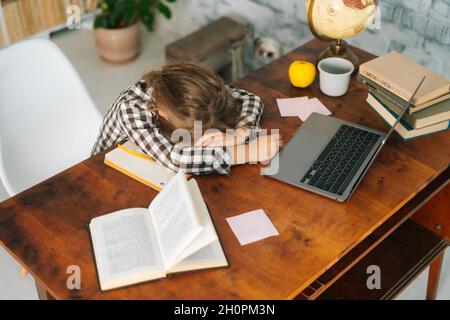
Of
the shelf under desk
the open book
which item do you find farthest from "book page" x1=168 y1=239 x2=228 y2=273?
the shelf under desk

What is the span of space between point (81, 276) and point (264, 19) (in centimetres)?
203

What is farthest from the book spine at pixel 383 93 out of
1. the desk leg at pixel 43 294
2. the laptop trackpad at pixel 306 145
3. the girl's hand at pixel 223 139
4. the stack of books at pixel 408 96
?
the desk leg at pixel 43 294

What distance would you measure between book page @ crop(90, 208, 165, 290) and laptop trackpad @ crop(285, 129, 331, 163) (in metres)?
0.47

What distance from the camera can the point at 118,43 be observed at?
11.0 feet

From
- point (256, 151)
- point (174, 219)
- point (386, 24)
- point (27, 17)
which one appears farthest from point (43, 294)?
point (27, 17)

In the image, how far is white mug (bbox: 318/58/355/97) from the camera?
6.16ft

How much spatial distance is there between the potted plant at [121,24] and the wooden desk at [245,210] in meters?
1.73

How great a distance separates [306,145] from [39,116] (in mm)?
902

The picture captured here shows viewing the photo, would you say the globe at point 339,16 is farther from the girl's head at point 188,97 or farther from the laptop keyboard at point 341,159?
the girl's head at point 188,97

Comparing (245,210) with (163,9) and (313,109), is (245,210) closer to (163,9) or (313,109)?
(313,109)

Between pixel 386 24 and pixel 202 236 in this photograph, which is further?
pixel 386 24

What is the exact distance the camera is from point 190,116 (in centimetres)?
159
